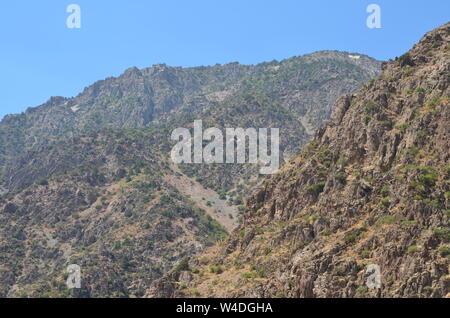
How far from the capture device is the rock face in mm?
90812

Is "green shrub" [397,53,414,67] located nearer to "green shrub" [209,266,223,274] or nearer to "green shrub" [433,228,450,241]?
"green shrub" [433,228,450,241]

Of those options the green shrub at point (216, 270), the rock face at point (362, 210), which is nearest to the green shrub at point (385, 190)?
the rock face at point (362, 210)

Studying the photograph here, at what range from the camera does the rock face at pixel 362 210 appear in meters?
90.8

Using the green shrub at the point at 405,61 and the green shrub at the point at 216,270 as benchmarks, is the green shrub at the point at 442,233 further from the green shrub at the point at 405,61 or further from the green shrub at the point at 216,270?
the green shrub at the point at 405,61

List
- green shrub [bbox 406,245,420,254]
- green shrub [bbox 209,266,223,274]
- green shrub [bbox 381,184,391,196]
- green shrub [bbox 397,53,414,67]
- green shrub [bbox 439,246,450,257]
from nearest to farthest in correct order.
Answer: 1. green shrub [bbox 439,246,450,257]
2. green shrub [bbox 406,245,420,254]
3. green shrub [bbox 381,184,391,196]
4. green shrub [bbox 209,266,223,274]
5. green shrub [bbox 397,53,414,67]

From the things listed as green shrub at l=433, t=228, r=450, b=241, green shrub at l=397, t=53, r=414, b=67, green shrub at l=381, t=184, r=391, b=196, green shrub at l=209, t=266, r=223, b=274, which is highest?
green shrub at l=397, t=53, r=414, b=67

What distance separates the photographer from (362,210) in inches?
4070

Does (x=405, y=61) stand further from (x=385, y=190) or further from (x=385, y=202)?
(x=385, y=202)

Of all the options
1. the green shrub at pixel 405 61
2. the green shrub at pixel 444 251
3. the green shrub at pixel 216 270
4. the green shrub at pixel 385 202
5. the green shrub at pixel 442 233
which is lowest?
the green shrub at pixel 216 270

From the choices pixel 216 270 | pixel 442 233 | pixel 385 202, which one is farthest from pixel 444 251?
pixel 216 270

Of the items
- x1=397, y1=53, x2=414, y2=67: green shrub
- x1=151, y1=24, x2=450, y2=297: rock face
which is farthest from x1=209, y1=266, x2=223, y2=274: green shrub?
x1=397, y1=53, x2=414, y2=67: green shrub
